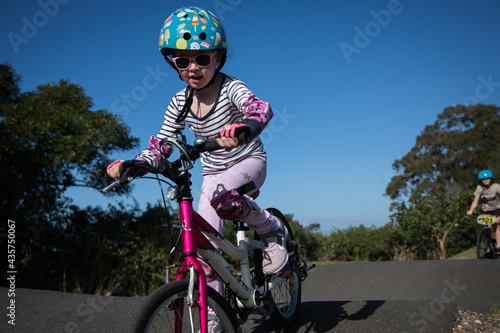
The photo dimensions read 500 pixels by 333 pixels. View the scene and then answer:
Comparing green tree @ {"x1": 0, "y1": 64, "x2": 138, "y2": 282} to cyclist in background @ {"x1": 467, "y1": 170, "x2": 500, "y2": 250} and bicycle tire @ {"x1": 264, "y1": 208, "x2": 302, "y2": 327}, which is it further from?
cyclist in background @ {"x1": 467, "y1": 170, "x2": 500, "y2": 250}

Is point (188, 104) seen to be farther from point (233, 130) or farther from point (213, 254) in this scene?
point (213, 254)

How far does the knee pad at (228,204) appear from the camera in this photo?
8.58ft

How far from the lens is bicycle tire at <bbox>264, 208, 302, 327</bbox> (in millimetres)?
3387

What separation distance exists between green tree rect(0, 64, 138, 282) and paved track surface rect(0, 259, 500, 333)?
2.54 m

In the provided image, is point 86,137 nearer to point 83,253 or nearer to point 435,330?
point 83,253

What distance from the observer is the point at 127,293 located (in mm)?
8180

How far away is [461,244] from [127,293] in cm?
1021

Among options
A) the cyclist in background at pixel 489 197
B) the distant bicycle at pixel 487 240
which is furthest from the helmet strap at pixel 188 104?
the distant bicycle at pixel 487 240

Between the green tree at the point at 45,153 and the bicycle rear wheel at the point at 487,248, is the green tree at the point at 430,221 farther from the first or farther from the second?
the green tree at the point at 45,153

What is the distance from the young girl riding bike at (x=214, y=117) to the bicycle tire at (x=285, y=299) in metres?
0.44

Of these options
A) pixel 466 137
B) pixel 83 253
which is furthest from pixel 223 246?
pixel 466 137

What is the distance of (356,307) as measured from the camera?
156 inches

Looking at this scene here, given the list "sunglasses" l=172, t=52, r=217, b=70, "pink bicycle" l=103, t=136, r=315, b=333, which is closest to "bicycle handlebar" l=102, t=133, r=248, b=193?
"pink bicycle" l=103, t=136, r=315, b=333

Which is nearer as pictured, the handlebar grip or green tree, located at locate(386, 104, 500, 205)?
the handlebar grip
